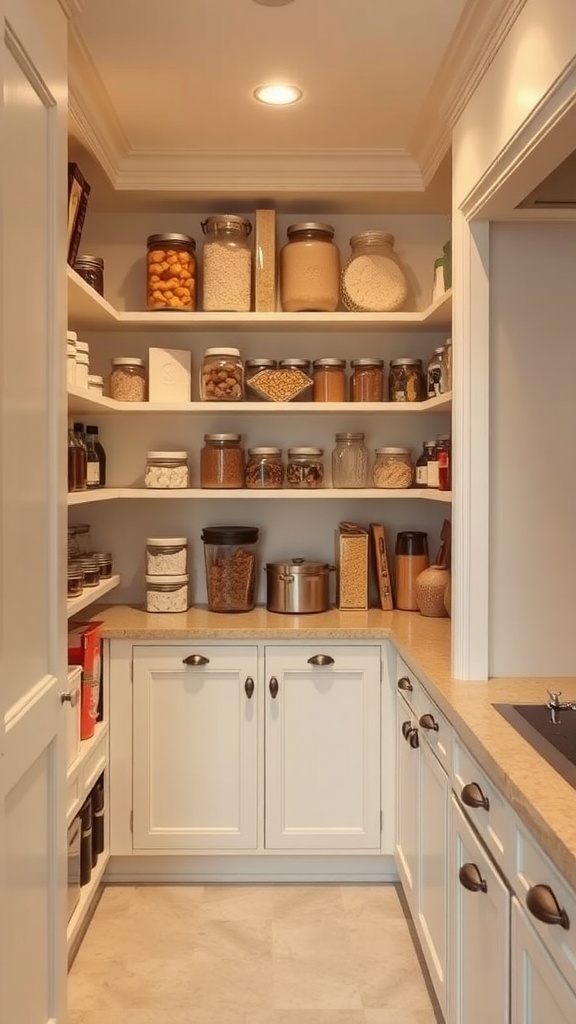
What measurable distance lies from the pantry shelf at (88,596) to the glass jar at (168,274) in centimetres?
96

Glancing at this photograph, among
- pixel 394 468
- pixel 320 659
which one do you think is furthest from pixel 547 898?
pixel 394 468

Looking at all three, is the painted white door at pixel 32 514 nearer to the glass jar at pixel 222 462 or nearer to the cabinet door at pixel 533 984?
the cabinet door at pixel 533 984

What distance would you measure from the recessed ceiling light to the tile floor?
241 cm

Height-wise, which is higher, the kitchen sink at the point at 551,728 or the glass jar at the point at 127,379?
the glass jar at the point at 127,379

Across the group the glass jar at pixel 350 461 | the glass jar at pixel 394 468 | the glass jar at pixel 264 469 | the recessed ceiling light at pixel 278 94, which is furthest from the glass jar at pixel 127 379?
the recessed ceiling light at pixel 278 94

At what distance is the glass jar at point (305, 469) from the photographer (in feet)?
10.3

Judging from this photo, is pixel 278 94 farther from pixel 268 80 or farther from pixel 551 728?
pixel 551 728

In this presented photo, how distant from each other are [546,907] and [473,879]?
45 centimetres

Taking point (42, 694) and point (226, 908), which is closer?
point (42, 694)

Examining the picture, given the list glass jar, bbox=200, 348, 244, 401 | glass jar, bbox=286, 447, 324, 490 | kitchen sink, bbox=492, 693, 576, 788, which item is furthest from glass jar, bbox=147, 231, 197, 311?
kitchen sink, bbox=492, 693, 576, 788

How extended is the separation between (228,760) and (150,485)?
0.97 meters

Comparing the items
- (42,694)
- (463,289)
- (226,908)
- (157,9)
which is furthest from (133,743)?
(157,9)

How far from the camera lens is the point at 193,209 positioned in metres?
3.22

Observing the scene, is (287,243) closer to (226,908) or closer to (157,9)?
(157,9)
